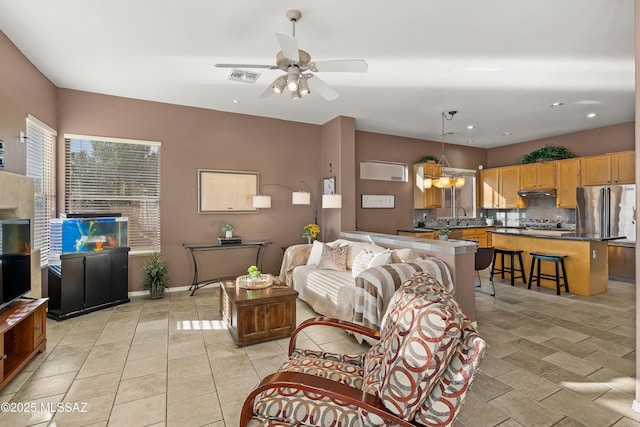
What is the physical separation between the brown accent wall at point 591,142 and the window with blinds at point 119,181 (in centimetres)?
814

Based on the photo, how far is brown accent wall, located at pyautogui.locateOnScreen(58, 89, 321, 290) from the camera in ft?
14.8

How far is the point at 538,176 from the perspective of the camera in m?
6.79

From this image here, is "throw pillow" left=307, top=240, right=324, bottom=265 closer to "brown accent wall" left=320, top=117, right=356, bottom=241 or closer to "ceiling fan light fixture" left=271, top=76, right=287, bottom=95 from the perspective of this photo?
"brown accent wall" left=320, top=117, right=356, bottom=241

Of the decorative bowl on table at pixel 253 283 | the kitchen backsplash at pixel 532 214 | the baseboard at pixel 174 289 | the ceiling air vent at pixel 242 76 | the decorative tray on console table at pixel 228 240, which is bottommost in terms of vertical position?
the baseboard at pixel 174 289

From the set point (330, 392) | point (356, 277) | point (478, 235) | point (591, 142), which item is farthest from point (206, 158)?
point (591, 142)

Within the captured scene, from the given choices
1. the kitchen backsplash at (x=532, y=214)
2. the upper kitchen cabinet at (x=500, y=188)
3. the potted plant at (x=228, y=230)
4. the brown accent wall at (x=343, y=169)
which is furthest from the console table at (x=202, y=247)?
the upper kitchen cabinet at (x=500, y=188)

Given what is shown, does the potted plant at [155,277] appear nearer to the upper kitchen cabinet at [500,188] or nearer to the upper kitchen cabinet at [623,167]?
the upper kitchen cabinet at [500,188]

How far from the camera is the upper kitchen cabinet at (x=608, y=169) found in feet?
17.9

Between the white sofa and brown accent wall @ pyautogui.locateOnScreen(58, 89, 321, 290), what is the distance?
106 centimetres

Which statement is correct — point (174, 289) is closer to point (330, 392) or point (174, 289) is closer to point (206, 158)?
point (206, 158)

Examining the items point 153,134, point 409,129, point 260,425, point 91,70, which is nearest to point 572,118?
point 409,129

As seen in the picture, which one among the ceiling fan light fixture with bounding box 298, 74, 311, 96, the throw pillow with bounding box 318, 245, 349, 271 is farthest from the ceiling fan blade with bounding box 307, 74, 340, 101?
the throw pillow with bounding box 318, 245, 349, 271

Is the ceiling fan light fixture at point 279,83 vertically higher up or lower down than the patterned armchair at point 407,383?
higher up

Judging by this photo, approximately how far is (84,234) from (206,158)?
2.06 m
